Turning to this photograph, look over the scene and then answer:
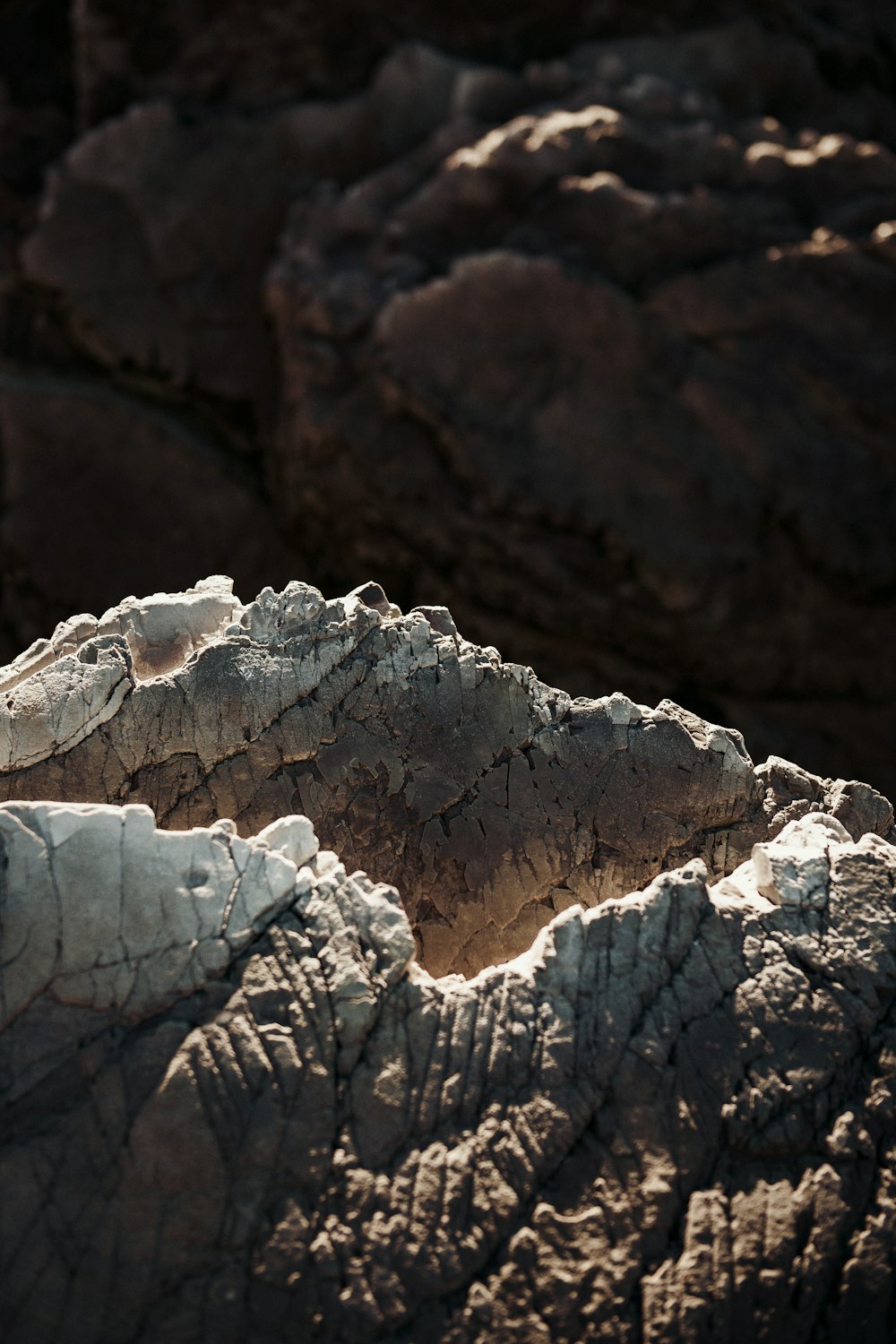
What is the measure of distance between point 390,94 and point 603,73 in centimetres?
104

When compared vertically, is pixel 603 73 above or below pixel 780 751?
above

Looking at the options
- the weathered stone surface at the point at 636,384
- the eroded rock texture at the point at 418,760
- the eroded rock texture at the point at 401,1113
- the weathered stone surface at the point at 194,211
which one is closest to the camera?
the eroded rock texture at the point at 401,1113

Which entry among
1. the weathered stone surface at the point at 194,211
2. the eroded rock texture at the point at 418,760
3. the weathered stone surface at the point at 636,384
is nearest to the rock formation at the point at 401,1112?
the eroded rock texture at the point at 418,760

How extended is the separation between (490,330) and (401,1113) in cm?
468

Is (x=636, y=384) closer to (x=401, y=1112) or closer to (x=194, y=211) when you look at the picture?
(x=194, y=211)

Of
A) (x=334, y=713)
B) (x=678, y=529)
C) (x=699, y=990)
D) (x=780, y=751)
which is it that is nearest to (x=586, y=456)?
(x=678, y=529)

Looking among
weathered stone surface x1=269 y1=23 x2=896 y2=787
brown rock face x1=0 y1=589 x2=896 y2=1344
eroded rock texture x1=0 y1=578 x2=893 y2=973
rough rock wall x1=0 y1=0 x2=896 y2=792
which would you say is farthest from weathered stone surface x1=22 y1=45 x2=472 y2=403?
brown rock face x1=0 y1=589 x2=896 y2=1344

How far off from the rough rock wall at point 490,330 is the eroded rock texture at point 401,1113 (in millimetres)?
4111

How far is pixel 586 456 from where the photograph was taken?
235 inches

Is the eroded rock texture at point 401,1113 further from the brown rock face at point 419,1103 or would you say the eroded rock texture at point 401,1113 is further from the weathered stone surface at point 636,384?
the weathered stone surface at point 636,384

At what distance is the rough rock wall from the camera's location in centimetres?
595

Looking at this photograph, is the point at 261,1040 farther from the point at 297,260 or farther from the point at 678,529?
the point at 297,260

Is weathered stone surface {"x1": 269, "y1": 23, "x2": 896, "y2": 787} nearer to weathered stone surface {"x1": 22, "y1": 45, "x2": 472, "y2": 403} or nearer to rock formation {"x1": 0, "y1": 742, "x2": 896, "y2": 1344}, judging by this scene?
weathered stone surface {"x1": 22, "y1": 45, "x2": 472, "y2": 403}

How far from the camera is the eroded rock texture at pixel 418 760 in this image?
2.54 metres
